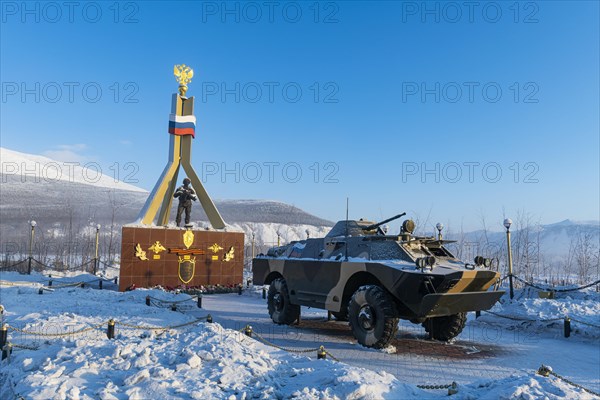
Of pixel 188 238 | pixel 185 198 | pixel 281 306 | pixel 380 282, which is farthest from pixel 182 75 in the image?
pixel 380 282

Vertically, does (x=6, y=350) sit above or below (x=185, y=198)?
below

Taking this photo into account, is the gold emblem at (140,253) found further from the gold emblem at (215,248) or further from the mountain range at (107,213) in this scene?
the mountain range at (107,213)

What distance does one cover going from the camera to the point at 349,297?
8.91 m

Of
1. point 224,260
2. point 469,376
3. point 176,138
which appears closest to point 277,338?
point 469,376

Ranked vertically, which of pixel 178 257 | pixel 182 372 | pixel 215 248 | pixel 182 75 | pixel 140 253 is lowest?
pixel 182 372

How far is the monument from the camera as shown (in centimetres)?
1606

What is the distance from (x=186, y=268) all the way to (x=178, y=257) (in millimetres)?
552

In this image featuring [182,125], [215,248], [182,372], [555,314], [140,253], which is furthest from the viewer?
[182,125]

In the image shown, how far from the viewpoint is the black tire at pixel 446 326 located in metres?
A: 9.12

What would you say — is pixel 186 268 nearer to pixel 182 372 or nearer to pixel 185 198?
pixel 185 198

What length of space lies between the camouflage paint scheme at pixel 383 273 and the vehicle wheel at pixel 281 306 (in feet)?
0.81

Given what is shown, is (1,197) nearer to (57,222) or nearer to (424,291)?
(57,222)

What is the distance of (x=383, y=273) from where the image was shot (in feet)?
25.7

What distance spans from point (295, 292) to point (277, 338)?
53.0 inches
